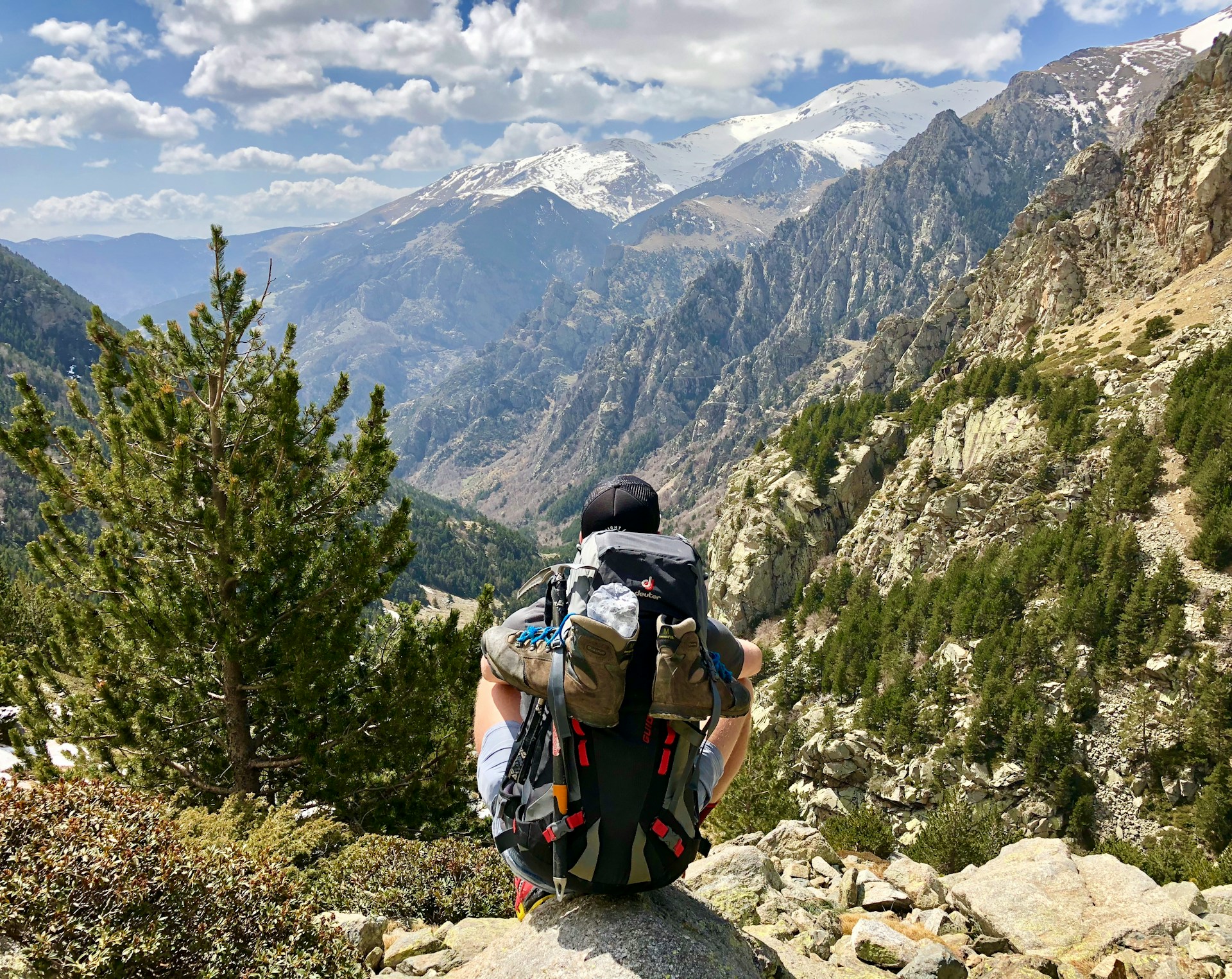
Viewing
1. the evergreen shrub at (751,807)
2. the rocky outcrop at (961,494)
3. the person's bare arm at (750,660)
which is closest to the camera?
the person's bare arm at (750,660)

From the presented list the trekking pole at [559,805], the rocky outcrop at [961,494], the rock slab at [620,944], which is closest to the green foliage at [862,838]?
the rock slab at [620,944]

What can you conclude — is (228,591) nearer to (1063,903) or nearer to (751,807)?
(1063,903)

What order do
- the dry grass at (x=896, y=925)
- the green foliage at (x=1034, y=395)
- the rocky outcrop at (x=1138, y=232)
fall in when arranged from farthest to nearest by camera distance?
the rocky outcrop at (x=1138, y=232) → the green foliage at (x=1034, y=395) → the dry grass at (x=896, y=925)

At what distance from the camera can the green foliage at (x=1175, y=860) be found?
17828 millimetres

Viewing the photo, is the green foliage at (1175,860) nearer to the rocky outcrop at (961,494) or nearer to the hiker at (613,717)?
the hiker at (613,717)

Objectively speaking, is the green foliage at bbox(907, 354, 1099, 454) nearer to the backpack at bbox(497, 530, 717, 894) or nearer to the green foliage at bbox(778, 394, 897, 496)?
the green foliage at bbox(778, 394, 897, 496)

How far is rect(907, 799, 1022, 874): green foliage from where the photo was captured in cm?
1973

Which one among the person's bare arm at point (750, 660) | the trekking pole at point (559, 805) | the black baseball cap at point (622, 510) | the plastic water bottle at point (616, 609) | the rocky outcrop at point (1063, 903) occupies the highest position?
the black baseball cap at point (622, 510)

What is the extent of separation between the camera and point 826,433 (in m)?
92.9

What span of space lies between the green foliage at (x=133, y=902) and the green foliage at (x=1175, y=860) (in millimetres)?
20484

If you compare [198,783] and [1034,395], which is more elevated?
[1034,395]

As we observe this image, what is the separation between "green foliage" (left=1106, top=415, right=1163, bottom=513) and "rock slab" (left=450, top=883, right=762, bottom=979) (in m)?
50.8

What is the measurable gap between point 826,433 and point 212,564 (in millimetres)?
90352

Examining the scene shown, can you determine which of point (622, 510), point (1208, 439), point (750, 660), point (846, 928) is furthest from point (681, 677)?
point (1208, 439)
